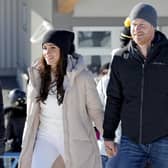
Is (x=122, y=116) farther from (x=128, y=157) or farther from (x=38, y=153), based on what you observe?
(x=38, y=153)

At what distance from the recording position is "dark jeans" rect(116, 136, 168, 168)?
495 centimetres

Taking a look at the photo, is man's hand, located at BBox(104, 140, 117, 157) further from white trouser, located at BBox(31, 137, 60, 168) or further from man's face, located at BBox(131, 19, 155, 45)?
man's face, located at BBox(131, 19, 155, 45)

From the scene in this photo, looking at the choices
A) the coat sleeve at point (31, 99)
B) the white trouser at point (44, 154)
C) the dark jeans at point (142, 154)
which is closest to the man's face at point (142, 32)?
the dark jeans at point (142, 154)

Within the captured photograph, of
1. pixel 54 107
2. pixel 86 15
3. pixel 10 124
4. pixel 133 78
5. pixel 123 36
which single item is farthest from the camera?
pixel 86 15

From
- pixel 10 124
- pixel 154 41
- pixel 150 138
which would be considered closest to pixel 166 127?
pixel 150 138

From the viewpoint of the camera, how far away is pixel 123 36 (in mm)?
5984

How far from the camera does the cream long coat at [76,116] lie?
557 centimetres

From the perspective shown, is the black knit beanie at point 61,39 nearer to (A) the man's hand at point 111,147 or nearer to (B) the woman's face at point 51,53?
(B) the woman's face at point 51,53

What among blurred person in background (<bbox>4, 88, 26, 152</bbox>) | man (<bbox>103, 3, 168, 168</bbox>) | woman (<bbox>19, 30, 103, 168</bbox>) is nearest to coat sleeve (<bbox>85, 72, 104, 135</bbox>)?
woman (<bbox>19, 30, 103, 168</bbox>)

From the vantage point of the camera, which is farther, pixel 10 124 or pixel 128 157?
pixel 10 124

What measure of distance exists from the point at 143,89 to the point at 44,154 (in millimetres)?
1118

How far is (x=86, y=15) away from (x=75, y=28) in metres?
0.26

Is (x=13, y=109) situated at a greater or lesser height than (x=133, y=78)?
lesser

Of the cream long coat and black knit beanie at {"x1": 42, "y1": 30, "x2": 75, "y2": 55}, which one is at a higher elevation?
black knit beanie at {"x1": 42, "y1": 30, "x2": 75, "y2": 55}
